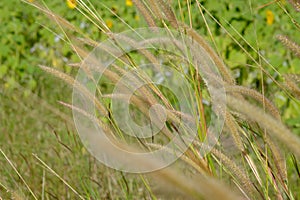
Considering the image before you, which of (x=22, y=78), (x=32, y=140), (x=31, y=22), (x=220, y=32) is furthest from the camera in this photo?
(x=31, y=22)

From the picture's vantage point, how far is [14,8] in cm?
557

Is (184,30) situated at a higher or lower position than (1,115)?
higher

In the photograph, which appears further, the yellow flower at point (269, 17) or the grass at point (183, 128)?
the yellow flower at point (269, 17)

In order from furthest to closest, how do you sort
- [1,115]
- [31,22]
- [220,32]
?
1. [31,22]
2. [220,32]
3. [1,115]

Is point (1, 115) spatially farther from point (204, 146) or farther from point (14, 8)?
point (204, 146)

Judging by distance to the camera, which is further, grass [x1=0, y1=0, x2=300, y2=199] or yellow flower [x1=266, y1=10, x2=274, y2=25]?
yellow flower [x1=266, y1=10, x2=274, y2=25]

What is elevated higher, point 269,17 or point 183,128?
point 183,128

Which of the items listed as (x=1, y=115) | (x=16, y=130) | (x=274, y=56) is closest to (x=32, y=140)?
(x=16, y=130)

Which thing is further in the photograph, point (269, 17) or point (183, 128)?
point (269, 17)

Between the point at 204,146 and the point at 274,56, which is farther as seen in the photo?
the point at 274,56

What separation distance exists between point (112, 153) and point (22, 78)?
4454mm

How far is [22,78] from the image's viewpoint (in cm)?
505

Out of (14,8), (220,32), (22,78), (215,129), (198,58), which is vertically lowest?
(22,78)

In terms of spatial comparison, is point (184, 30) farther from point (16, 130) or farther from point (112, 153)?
point (16, 130)
